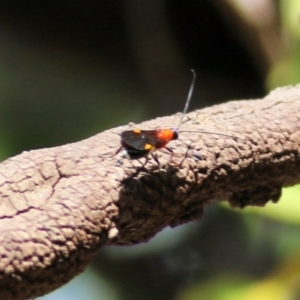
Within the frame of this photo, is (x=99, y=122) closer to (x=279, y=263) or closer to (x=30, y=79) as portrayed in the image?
(x=30, y=79)

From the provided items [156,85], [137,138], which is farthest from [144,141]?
[156,85]

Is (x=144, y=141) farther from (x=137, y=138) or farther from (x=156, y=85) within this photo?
(x=156, y=85)

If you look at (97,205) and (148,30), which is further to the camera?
(148,30)

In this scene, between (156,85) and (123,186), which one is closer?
(123,186)

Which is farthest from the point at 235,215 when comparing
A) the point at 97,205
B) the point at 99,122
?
the point at 97,205

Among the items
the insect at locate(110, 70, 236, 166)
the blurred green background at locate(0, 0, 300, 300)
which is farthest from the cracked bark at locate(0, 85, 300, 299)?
the blurred green background at locate(0, 0, 300, 300)

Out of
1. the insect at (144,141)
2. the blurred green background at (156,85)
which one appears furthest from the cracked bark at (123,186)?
the blurred green background at (156,85)

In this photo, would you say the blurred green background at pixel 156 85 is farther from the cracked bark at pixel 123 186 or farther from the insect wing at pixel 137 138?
the insect wing at pixel 137 138

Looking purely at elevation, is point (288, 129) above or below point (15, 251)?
above
